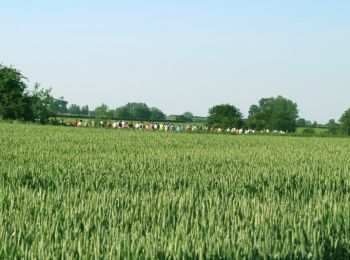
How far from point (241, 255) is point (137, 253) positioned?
2.30 ft

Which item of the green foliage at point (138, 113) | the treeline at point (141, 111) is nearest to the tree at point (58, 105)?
the treeline at point (141, 111)

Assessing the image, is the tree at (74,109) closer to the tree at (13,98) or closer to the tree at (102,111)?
the tree at (102,111)

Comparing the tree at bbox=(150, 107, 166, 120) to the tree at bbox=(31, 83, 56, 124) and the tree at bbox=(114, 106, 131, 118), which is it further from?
the tree at bbox=(31, 83, 56, 124)

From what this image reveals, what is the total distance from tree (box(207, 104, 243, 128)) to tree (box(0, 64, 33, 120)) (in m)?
48.3

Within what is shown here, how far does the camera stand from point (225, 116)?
11944cm

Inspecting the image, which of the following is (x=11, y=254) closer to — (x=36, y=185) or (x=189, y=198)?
(x=189, y=198)

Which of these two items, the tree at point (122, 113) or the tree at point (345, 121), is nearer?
the tree at point (345, 121)

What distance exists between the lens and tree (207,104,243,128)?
379 ft

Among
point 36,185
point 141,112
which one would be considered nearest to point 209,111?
point 141,112

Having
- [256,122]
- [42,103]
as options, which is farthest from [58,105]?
[256,122]

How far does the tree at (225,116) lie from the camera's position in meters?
116

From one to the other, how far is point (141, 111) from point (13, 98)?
92.3 meters

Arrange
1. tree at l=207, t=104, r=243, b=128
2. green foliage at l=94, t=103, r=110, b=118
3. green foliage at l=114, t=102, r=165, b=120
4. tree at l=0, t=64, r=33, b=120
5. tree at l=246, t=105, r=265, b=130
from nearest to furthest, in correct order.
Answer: tree at l=0, t=64, r=33, b=120, green foliage at l=94, t=103, r=110, b=118, tree at l=207, t=104, r=243, b=128, tree at l=246, t=105, r=265, b=130, green foliage at l=114, t=102, r=165, b=120

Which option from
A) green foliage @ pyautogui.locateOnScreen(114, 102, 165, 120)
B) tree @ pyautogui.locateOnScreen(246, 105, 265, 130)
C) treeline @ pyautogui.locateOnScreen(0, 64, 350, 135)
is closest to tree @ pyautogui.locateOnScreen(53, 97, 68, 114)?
treeline @ pyautogui.locateOnScreen(0, 64, 350, 135)
